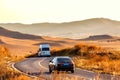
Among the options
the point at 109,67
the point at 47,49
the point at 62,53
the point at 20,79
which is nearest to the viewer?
the point at 20,79

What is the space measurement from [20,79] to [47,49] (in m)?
63.8

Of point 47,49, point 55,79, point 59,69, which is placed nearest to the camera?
point 55,79

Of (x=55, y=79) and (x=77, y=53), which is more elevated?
(x=55, y=79)

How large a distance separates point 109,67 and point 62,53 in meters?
50.4

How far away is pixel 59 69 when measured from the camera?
34812mm

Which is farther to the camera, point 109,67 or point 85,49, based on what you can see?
point 85,49

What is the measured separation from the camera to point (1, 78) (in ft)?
83.8

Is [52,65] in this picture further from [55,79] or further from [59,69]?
[55,79]

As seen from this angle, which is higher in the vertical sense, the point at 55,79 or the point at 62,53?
the point at 55,79

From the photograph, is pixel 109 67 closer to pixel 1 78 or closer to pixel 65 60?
pixel 65 60

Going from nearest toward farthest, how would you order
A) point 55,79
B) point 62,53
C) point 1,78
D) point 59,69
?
point 55,79 < point 1,78 < point 59,69 < point 62,53

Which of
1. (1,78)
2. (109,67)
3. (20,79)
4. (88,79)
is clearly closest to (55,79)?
(20,79)

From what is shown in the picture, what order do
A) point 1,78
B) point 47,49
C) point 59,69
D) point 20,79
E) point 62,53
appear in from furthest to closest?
point 62,53, point 47,49, point 59,69, point 1,78, point 20,79

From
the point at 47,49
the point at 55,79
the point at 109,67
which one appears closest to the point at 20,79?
the point at 55,79
